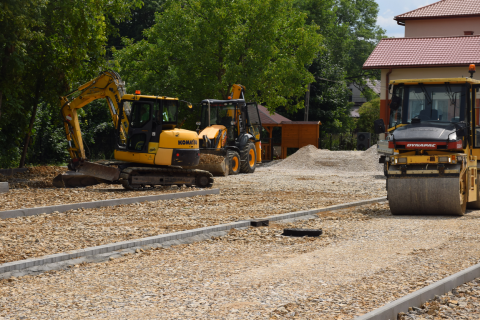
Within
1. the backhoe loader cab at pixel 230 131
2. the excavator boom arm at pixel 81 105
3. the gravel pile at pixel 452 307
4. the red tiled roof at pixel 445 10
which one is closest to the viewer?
the gravel pile at pixel 452 307

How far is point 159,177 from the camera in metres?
17.2

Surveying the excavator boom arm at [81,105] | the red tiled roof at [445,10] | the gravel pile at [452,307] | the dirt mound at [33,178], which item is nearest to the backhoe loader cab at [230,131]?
the dirt mound at [33,178]

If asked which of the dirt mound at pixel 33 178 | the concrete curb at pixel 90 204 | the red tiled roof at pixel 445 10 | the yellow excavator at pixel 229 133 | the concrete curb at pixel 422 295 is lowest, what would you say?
the concrete curb at pixel 422 295

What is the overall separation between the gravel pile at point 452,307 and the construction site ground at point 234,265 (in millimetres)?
341

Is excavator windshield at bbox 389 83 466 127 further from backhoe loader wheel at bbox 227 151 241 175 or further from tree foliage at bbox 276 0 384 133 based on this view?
tree foliage at bbox 276 0 384 133

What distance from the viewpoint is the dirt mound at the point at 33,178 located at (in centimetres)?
1764

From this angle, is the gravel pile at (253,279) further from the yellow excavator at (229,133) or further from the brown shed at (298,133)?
the brown shed at (298,133)

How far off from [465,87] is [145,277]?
352 inches

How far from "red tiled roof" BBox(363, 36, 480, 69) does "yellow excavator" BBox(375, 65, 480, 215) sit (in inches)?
722

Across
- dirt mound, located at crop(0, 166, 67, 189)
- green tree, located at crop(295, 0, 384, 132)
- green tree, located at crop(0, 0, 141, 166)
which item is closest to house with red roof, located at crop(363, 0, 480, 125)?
green tree, located at crop(295, 0, 384, 132)

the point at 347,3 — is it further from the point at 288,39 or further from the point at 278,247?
the point at 278,247

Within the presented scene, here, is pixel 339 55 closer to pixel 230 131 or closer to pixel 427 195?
pixel 230 131

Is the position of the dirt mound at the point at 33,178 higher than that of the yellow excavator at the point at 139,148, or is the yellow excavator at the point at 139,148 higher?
the yellow excavator at the point at 139,148

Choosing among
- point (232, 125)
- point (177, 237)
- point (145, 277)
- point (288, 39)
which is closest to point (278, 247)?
point (177, 237)
